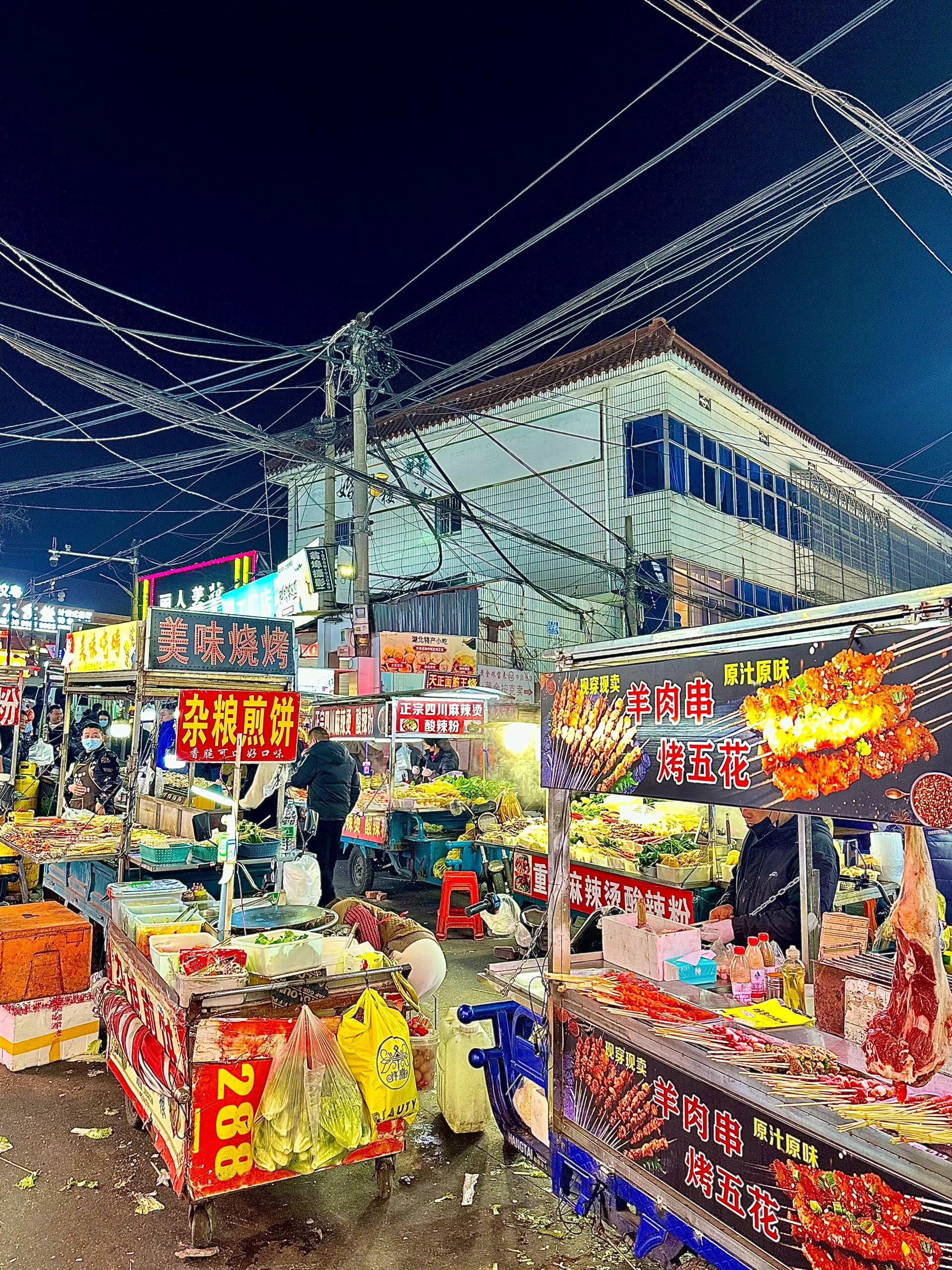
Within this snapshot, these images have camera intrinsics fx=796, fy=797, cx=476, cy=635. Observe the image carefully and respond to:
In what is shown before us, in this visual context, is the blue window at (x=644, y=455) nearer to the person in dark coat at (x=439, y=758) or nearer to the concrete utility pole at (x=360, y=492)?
the concrete utility pole at (x=360, y=492)

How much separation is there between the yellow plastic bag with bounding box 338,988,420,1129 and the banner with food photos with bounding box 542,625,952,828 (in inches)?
69.8

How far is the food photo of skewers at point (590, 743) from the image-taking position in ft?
11.6

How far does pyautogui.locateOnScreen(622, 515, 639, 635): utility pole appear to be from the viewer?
16781 millimetres

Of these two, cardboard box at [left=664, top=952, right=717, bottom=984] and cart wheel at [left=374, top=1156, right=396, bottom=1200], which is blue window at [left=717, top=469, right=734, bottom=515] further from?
cart wheel at [left=374, top=1156, right=396, bottom=1200]

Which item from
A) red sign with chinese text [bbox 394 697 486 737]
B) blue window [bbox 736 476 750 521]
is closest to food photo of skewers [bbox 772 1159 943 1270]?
red sign with chinese text [bbox 394 697 486 737]

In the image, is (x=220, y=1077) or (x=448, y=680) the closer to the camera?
(x=220, y=1077)

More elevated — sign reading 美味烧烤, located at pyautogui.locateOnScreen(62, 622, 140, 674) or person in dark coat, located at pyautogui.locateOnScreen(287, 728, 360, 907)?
sign reading 美味烧烤, located at pyautogui.locateOnScreen(62, 622, 140, 674)

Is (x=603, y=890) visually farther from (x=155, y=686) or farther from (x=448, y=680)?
(x=448, y=680)

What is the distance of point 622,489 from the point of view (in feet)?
62.1

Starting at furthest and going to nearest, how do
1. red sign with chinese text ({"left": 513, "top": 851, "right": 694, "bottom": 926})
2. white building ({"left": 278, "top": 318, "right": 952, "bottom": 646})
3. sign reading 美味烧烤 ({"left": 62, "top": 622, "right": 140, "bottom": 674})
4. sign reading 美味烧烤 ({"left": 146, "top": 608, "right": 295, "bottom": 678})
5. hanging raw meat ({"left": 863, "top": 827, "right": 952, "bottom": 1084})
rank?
white building ({"left": 278, "top": 318, "right": 952, "bottom": 646}) < sign reading 美味烧烤 ({"left": 62, "top": 622, "right": 140, "bottom": 674}) < sign reading 美味烧烤 ({"left": 146, "top": 608, "right": 295, "bottom": 678}) < red sign with chinese text ({"left": 513, "top": 851, "right": 694, "bottom": 926}) < hanging raw meat ({"left": 863, "top": 827, "right": 952, "bottom": 1084})

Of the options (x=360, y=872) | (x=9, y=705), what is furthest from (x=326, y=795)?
(x=9, y=705)

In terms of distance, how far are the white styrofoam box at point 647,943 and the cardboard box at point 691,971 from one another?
0.12 ft

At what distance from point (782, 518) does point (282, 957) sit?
2159cm

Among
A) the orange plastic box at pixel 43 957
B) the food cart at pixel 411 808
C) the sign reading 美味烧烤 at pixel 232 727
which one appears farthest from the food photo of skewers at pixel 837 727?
the food cart at pixel 411 808
